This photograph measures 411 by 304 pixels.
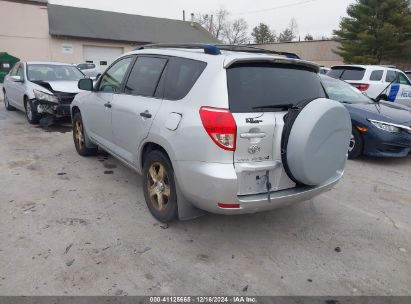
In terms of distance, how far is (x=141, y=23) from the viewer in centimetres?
3378

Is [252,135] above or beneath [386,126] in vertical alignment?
above

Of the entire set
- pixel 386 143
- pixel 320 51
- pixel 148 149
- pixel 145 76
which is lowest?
pixel 386 143

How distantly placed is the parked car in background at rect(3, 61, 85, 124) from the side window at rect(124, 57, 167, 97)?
4490 millimetres

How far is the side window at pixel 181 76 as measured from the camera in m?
3.21

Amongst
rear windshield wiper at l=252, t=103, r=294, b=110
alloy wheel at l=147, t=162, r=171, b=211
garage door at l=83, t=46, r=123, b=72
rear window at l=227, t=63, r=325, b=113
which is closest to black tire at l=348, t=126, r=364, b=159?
rear window at l=227, t=63, r=325, b=113

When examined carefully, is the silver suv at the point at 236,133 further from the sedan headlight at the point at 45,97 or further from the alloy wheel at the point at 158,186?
the sedan headlight at the point at 45,97

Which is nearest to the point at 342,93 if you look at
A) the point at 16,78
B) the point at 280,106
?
the point at 280,106

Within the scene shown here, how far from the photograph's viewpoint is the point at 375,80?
11125mm

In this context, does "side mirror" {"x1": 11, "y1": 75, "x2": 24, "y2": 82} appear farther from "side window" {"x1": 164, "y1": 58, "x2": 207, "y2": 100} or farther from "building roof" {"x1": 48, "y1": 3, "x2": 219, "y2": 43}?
"building roof" {"x1": 48, "y1": 3, "x2": 219, "y2": 43}

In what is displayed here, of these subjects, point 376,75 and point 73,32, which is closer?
point 376,75

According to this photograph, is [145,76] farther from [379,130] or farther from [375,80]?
[375,80]

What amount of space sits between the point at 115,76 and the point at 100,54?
26386 mm

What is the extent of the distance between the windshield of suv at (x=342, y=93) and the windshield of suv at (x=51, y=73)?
20.6 feet

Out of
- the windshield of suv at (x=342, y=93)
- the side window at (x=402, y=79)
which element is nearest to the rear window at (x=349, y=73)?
the side window at (x=402, y=79)
